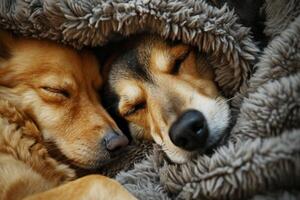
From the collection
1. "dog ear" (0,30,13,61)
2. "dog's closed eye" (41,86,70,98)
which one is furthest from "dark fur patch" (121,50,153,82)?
"dog ear" (0,30,13,61)

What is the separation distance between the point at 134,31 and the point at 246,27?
0.38 m

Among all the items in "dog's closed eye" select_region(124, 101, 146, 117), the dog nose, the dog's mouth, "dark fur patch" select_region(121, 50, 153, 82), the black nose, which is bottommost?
the dog's mouth

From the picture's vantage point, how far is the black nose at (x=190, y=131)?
1.31m

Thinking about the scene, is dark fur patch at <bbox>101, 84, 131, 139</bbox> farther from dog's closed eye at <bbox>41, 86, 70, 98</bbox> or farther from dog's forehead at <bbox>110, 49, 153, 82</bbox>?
dog's closed eye at <bbox>41, 86, 70, 98</bbox>

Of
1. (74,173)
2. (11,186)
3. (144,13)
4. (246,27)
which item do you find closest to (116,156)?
(74,173)

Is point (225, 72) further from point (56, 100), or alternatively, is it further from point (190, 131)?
point (56, 100)

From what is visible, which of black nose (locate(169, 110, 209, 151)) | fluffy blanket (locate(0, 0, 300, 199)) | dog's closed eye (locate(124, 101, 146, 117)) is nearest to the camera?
fluffy blanket (locate(0, 0, 300, 199))

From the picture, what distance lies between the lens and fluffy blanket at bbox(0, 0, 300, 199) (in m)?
1.08

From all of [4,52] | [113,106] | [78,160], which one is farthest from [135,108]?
[4,52]

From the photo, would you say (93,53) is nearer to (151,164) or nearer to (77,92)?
(77,92)

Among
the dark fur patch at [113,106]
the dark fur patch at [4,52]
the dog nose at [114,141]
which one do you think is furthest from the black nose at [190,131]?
the dark fur patch at [4,52]

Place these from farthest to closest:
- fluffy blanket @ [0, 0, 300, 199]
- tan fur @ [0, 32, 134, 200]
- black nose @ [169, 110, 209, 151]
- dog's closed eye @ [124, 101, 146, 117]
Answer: dog's closed eye @ [124, 101, 146, 117] → tan fur @ [0, 32, 134, 200] → black nose @ [169, 110, 209, 151] → fluffy blanket @ [0, 0, 300, 199]

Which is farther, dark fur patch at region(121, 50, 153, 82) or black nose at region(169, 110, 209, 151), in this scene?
dark fur patch at region(121, 50, 153, 82)

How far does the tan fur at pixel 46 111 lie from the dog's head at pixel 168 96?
0.11 metres
